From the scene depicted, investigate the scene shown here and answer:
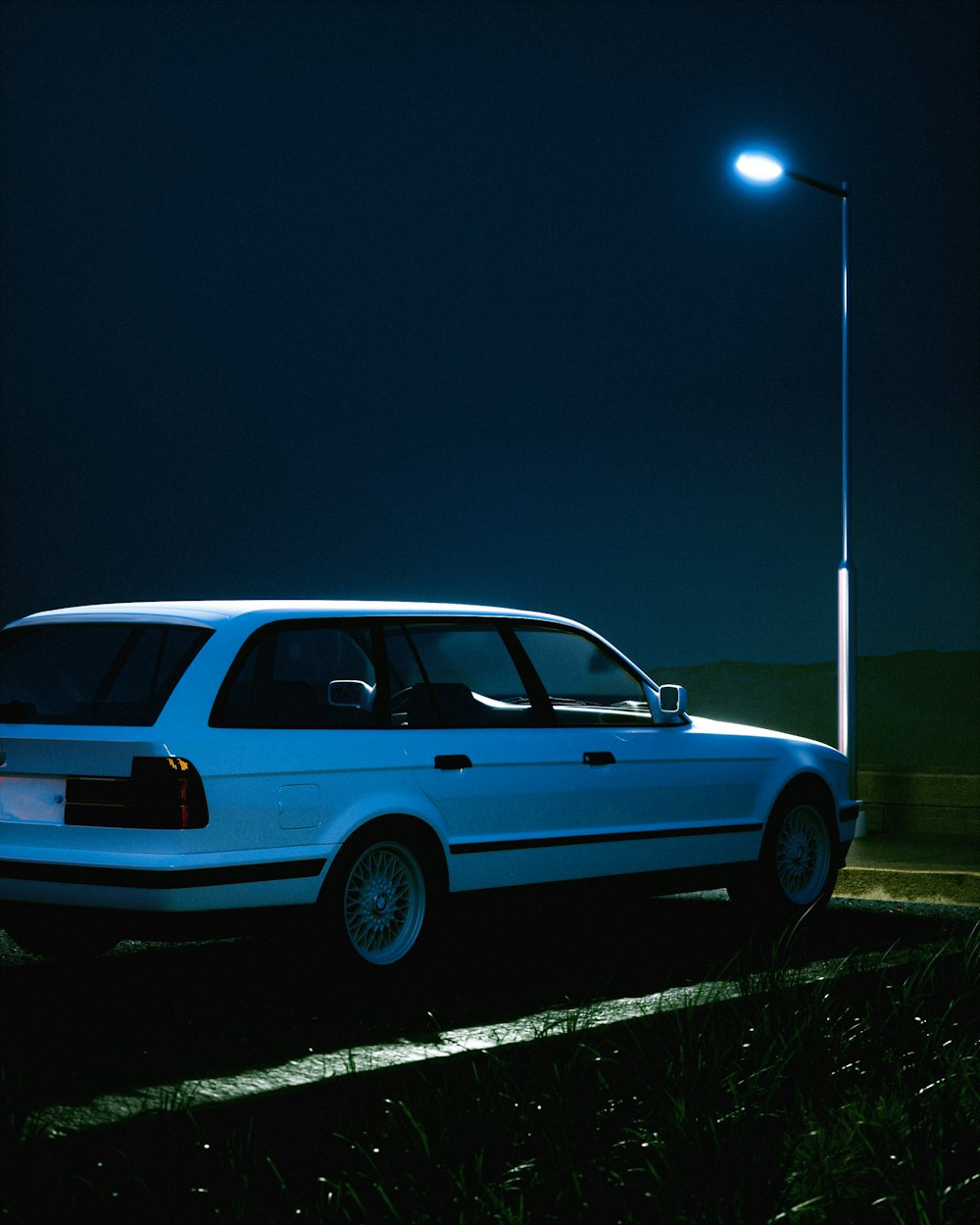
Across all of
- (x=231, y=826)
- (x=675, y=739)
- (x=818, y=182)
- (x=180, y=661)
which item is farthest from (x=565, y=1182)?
(x=818, y=182)

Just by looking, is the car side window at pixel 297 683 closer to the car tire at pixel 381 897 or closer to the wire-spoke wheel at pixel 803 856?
the car tire at pixel 381 897

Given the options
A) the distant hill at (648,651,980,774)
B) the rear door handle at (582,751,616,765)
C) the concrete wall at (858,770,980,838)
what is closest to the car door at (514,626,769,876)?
the rear door handle at (582,751,616,765)

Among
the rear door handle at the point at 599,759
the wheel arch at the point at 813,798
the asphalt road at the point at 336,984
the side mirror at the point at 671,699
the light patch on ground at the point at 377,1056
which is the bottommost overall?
the asphalt road at the point at 336,984

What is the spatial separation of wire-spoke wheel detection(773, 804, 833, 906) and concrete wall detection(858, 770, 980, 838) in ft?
14.6

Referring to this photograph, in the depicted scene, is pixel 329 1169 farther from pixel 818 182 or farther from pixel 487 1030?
pixel 818 182

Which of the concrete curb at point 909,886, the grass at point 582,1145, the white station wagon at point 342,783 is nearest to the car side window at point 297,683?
the white station wagon at point 342,783

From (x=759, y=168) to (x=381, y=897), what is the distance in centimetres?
959

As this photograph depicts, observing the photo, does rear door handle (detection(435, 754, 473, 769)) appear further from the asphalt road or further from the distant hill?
the distant hill


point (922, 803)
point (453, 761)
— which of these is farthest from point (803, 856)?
point (922, 803)

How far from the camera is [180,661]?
7031 millimetres

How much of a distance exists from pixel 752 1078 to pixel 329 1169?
118cm

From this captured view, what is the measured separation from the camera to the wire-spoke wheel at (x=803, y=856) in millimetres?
9664

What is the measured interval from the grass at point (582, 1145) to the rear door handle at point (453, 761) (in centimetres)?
265

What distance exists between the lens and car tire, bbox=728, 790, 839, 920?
31.2 feet
